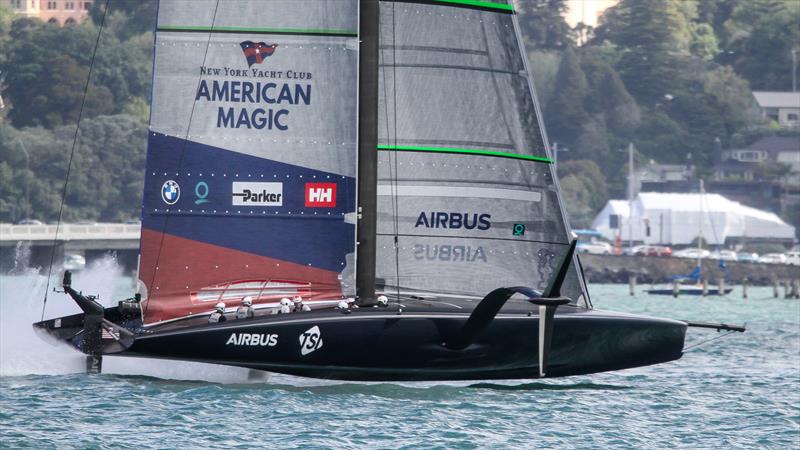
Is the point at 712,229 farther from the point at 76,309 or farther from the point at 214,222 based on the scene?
the point at 214,222

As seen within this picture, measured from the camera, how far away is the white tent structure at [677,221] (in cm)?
12138

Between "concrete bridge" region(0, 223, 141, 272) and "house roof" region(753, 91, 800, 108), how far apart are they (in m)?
84.1

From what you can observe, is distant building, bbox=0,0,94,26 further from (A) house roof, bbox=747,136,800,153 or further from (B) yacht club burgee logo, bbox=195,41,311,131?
(B) yacht club burgee logo, bbox=195,41,311,131

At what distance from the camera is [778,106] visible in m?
157

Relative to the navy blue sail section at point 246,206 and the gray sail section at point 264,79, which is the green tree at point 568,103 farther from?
the navy blue sail section at point 246,206

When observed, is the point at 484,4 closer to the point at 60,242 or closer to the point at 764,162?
the point at 60,242

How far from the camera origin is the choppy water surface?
19109 mm

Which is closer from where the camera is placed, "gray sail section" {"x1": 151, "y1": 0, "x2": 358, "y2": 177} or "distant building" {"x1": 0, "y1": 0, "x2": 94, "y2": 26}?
"gray sail section" {"x1": 151, "y1": 0, "x2": 358, "y2": 177}

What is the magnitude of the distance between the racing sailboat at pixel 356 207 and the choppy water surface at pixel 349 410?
0.56 meters

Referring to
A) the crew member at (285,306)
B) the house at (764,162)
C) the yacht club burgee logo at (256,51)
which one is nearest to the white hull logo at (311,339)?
the crew member at (285,306)

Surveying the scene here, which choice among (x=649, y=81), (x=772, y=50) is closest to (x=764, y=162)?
(x=649, y=81)

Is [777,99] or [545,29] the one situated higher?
[545,29]

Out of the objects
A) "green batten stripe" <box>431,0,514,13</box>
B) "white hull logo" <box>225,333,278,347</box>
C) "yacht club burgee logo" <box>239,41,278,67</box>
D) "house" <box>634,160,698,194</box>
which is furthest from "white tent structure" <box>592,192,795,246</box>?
"white hull logo" <box>225,333,278,347</box>

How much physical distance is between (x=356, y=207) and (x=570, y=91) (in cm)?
12823
